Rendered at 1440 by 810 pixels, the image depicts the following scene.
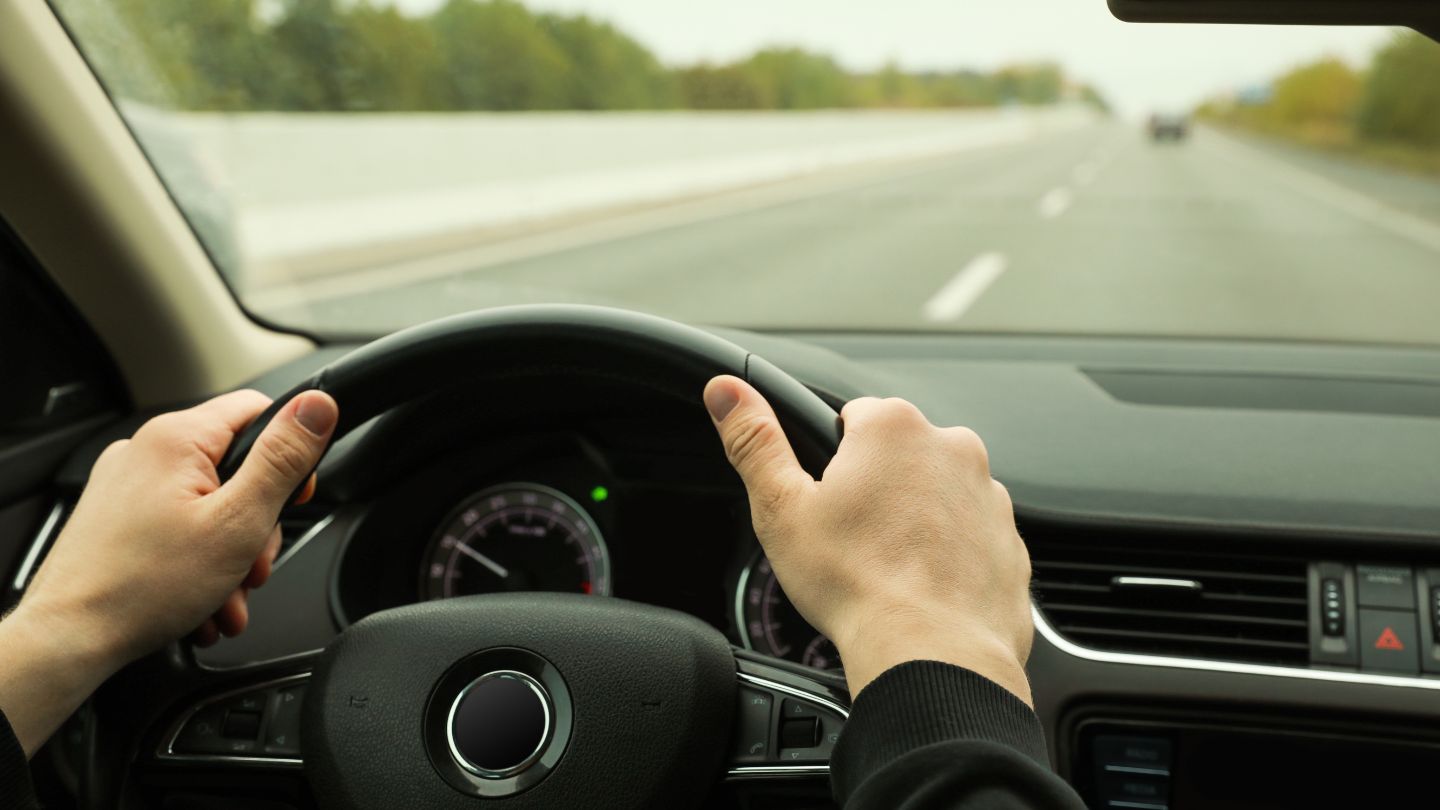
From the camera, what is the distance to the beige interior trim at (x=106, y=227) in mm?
2604

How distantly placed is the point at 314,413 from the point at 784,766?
2.64 ft

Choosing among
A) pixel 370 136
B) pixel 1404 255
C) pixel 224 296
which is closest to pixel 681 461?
pixel 224 296

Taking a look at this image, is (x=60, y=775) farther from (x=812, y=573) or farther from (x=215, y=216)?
(x=215, y=216)

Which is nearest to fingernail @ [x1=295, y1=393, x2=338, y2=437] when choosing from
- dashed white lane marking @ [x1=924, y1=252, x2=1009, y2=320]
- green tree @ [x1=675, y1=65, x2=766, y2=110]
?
dashed white lane marking @ [x1=924, y1=252, x2=1009, y2=320]

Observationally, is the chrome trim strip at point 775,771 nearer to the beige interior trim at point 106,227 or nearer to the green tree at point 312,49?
the beige interior trim at point 106,227

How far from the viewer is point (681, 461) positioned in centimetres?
243

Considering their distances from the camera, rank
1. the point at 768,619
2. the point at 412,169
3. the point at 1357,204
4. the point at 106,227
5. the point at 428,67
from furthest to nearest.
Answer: the point at 1357,204 → the point at 412,169 → the point at 428,67 → the point at 106,227 → the point at 768,619

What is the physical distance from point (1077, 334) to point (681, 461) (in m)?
1.52

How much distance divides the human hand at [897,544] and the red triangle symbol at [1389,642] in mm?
1095

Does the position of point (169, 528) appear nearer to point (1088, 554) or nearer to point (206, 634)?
point (206, 634)

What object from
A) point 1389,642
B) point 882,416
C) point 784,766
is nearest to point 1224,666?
point 1389,642

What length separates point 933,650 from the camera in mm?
1295

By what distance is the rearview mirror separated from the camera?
159cm

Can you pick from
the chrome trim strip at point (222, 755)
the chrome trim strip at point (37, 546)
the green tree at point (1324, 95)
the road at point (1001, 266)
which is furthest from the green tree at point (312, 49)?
the green tree at point (1324, 95)
